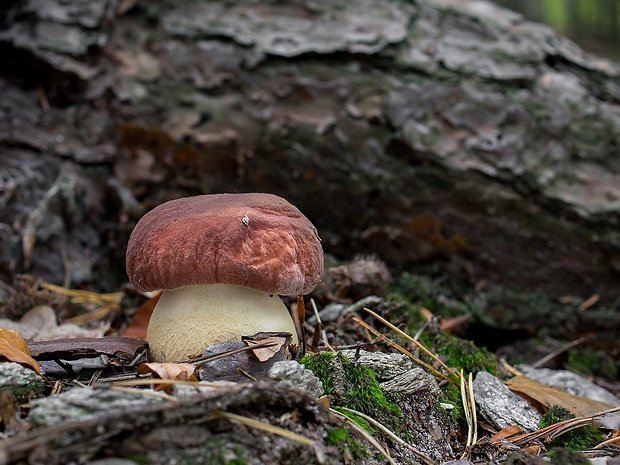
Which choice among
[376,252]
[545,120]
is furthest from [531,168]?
[376,252]

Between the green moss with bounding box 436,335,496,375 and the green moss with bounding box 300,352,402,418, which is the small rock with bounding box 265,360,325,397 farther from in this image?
the green moss with bounding box 436,335,496,375

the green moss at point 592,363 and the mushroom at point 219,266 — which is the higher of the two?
the mushroom at point 219,266

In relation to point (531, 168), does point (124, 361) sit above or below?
below

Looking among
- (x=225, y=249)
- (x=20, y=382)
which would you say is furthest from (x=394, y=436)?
(x=20, y=382)

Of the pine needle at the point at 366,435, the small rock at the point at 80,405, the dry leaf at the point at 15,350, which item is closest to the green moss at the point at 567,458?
the pine needle at the point at 366,435

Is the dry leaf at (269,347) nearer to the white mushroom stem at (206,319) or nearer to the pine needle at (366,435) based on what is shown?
the white mushroom stem at (206,319)

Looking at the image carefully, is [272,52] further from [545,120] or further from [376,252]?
[545,120]
